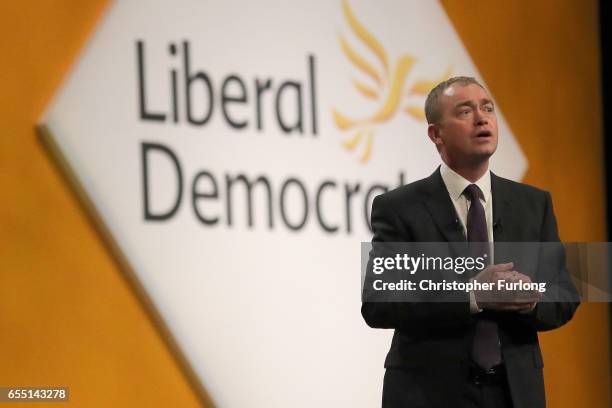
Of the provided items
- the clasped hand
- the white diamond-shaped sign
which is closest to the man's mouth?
the clasped hand

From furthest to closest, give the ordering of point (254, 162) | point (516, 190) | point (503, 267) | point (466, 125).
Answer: point (254, 162)
point (516, 190)
point (466, 125)
point (503, 267)

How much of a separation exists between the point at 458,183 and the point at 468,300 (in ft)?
0.96

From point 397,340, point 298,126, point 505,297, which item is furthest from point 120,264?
point 505,297

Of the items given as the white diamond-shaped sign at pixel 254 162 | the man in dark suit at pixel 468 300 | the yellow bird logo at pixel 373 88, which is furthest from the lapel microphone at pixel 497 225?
the yellow bird logo at pixel 373 88

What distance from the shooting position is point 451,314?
2.07 metres

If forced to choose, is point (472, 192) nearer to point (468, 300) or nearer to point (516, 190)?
point (516, 190)

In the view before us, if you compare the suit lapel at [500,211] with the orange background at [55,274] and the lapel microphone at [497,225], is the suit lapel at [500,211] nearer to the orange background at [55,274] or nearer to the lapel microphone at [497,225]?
the lapel microphone at [497,225]

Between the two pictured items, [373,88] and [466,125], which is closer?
[466,125]

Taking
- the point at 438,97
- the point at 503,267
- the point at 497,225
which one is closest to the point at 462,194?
the point at 497,225

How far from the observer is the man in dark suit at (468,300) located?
6.84 ft

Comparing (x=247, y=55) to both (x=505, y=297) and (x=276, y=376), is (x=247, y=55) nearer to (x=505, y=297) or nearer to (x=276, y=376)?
(x=276, y=376)

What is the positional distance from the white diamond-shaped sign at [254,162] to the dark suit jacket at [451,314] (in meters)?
1.03

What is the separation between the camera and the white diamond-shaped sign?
3068mm

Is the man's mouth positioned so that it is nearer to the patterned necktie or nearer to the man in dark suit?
the man in dark suit
